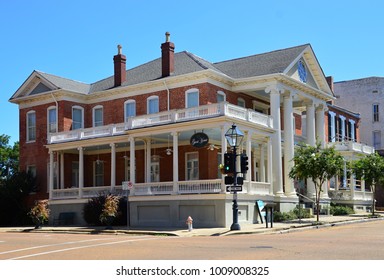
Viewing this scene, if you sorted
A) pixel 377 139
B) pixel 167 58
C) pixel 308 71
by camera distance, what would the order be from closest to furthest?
pixel 167 58 < pixel 308 71 < pixel 377 139

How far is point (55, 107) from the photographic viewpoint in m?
43.7

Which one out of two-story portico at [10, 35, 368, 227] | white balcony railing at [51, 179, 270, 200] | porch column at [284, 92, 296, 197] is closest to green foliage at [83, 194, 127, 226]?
two-story portico at [10, 35, 368, 227]

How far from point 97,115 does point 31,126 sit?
5.65 m

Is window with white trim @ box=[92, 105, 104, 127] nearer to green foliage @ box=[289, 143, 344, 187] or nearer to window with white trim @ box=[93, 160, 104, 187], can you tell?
window with white trim @ box=[93, 160, 104, 187]

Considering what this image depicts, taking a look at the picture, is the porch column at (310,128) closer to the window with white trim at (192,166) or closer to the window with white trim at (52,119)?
the window with white trim at (192,166)

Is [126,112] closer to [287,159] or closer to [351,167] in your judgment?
[287,159]

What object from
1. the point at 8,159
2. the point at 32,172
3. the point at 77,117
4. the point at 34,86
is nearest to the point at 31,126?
the point at 34,86

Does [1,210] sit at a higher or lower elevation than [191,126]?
lower

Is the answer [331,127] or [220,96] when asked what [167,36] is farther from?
[331,127]

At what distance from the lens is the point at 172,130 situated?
3391cm

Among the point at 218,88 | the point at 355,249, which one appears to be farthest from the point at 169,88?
the point at 355,249

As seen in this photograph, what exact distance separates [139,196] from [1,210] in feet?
44.7

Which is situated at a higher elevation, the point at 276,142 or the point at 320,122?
the point at 320,122

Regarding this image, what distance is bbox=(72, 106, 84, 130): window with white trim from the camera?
44188mm
